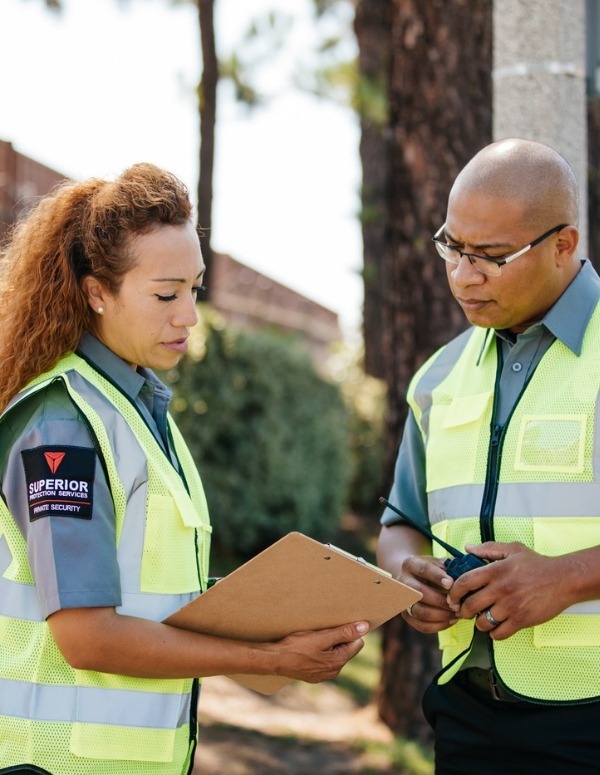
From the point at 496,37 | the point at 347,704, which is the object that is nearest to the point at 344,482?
the point at 347,704

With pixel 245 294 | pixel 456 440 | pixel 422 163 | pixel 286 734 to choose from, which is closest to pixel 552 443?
pixel 456 440

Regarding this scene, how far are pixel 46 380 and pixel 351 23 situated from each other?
42.3ft

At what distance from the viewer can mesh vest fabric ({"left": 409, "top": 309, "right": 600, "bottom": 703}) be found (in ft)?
8.54

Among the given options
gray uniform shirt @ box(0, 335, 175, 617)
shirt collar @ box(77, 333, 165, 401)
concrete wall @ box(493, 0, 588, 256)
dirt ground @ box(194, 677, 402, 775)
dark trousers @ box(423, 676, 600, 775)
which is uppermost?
concrete wall @ box(493, 0, 588, 256)

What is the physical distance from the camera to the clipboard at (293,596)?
2426 mm

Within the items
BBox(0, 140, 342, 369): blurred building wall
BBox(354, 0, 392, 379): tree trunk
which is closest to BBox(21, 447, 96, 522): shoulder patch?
BBox(0, 140, 342, 369): blurred building wall

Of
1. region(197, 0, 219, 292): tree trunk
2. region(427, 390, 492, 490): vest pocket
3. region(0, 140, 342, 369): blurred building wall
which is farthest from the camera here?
region(0, 140, 342, 369): blurred building wall

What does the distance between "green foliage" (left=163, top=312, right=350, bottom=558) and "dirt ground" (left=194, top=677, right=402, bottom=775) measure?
3.20 metres

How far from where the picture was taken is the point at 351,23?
14.5 metres

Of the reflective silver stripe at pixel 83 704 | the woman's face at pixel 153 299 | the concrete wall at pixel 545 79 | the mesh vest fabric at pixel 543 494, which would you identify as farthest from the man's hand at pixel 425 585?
the concrete wall at pixel 545 79

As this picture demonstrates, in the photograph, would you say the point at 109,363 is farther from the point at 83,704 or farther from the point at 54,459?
the point at 83,704

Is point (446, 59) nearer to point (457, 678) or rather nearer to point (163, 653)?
point (457, 678)

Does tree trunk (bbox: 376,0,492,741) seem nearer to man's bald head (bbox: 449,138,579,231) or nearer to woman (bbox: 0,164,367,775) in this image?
man's bald head (bbox: 449,138,579,231)

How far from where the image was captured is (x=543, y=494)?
265cm
